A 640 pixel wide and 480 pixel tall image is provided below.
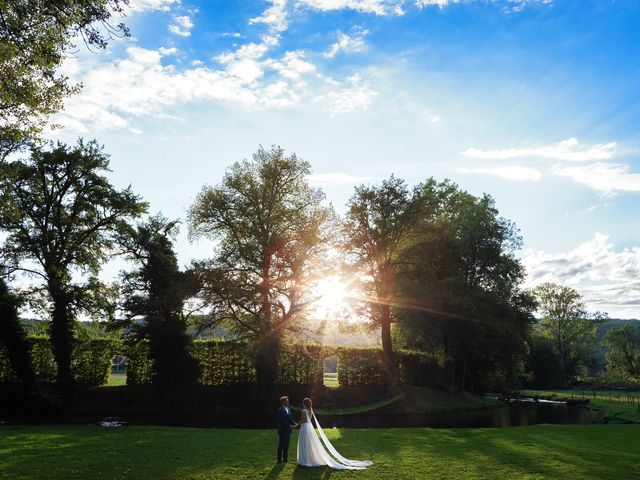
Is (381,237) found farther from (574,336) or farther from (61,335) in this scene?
(574,336)

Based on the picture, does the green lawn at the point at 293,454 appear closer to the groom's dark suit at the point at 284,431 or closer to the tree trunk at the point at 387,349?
the groom's dark suit at the point at 284,431

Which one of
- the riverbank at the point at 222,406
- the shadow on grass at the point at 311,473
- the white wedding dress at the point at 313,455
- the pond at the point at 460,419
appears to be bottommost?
the pond at the point at 460,419

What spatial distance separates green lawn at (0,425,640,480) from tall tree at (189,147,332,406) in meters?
12.6

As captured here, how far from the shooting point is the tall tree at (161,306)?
1393 inches

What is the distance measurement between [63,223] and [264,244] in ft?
52.6

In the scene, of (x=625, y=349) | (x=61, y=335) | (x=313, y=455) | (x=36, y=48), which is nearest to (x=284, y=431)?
(x=313, y=455)

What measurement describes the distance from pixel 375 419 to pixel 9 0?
107 ft

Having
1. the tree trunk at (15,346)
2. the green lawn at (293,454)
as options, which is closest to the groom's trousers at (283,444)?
the green lawn at (293,454)

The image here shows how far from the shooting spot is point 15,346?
33.0m

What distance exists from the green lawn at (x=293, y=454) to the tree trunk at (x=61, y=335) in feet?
43.6

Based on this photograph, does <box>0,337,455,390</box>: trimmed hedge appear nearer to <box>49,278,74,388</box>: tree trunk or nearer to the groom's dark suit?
<box>49,278,74,388</box>: tree trunk

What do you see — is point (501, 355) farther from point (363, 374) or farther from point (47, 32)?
point (47, 32)

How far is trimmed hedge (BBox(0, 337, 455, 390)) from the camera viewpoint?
36375mm

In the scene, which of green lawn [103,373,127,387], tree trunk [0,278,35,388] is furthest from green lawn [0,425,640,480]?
green lawn [103,373,127,387]
